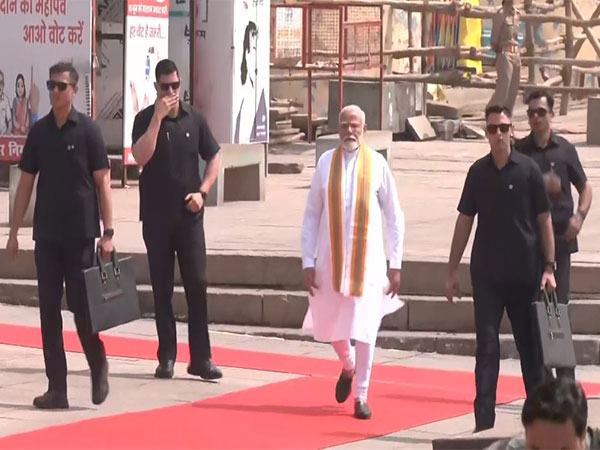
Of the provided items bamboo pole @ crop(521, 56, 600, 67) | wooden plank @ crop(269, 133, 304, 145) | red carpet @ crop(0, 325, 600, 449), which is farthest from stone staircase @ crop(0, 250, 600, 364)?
bamboo pole @ crop(521, 56, 600, 67)

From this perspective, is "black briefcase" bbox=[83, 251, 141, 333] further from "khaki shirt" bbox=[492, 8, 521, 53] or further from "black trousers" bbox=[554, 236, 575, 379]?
"khaki shirt" bbox=[492, 8, 521, 53]

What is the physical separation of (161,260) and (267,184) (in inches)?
366

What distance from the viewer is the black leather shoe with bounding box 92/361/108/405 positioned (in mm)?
9219

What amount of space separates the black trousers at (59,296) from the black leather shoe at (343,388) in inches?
53.3

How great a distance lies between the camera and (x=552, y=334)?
8.41 m

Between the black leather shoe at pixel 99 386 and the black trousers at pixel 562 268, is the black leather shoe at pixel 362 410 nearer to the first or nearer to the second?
the black trousers at pixel 562 268

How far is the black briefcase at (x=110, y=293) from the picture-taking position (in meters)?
8.98

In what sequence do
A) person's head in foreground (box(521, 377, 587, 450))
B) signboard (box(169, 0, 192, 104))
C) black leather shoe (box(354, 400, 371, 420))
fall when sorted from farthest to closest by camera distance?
1. signboard (box(169, 0, 192, 104))
2. black leather shoe (box(354, 400, 371, 420))
3. person's head in foreground (box(521, 377, 587, 450))

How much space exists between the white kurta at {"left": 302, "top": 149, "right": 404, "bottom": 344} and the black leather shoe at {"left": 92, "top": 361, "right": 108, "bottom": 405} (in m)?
1.21

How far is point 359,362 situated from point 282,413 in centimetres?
52

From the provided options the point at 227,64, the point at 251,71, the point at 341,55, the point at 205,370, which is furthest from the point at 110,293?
the point at 341,55

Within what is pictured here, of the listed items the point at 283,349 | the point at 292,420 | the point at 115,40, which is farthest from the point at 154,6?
the point at 292,420

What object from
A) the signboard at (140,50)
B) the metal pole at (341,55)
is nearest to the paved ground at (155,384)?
the signboard at (140,50)

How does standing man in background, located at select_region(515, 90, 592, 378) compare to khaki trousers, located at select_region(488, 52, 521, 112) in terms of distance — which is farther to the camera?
khaki trousers, located at select_region(488, 52, 521, 112)
